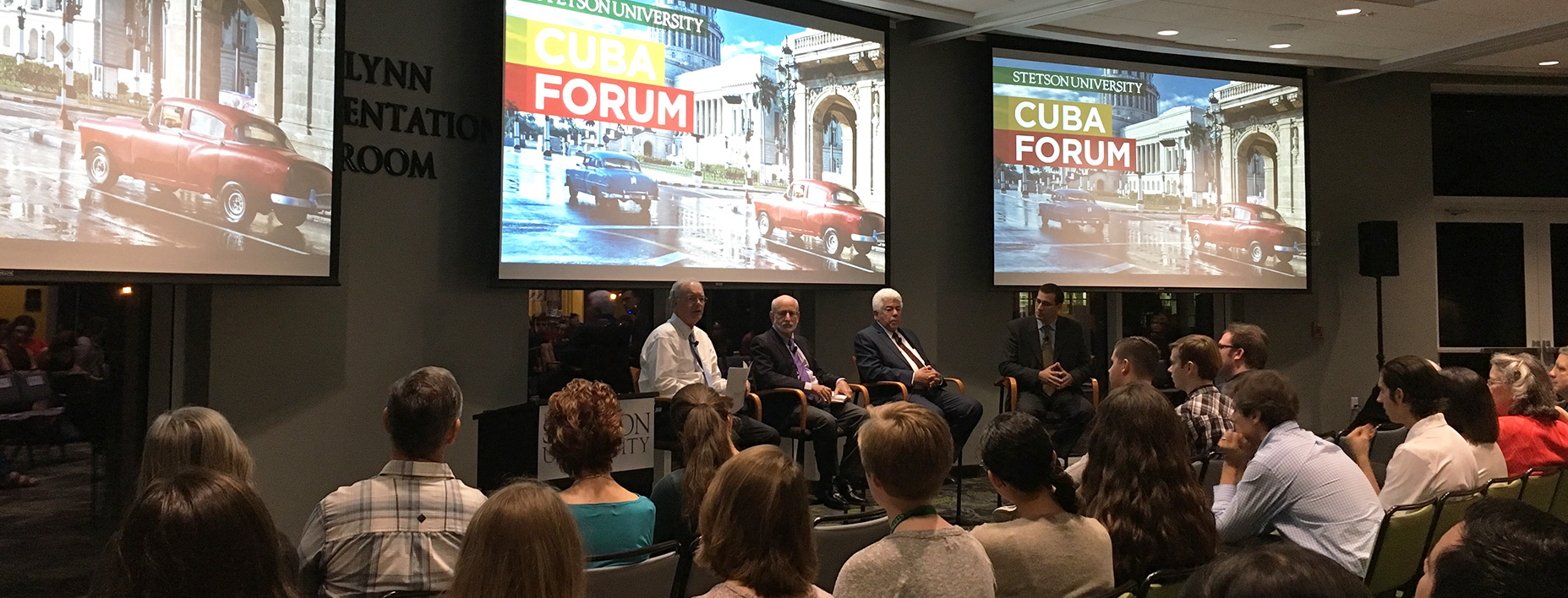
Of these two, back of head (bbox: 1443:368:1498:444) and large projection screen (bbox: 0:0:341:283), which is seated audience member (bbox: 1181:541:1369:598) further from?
large projection screen (bbox: 0:0:341:283)

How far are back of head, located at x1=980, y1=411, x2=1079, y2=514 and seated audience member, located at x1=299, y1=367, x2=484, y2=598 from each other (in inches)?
45.0

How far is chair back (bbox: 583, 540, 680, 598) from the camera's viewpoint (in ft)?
6.97

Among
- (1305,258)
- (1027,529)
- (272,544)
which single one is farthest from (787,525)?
(1305,258)

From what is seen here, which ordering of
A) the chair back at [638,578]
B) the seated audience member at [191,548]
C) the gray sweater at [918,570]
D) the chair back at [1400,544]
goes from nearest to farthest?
the seated audience member at [191,548] → the gray sweater at [918,570] → the chair back at [638,578] → the chair back at [1400,544]

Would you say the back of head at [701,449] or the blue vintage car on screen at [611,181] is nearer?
the back of head at [701,449]

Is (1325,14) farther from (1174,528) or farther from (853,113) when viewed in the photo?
(1174,528)

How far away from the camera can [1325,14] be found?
700 centimetres

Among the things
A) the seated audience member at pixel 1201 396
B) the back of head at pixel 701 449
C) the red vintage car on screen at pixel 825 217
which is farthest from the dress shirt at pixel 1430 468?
the red vintage car on screen at pixel 825 217

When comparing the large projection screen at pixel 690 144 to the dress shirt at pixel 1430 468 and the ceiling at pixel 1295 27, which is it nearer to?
the ceiling at pixel 1295 27

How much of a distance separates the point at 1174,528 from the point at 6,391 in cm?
432

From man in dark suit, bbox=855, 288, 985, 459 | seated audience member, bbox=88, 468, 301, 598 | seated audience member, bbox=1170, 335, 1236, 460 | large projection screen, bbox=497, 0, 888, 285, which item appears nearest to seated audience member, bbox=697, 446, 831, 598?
seated audience member, bbox=88, 468, 301, 598

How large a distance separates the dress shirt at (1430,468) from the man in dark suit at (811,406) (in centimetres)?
284

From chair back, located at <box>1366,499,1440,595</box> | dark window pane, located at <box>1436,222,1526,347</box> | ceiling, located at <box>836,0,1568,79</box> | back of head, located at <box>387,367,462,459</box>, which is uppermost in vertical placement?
ceiling, located at <box>836,0,1568,79</box>

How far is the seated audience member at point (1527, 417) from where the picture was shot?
415 centimetres
